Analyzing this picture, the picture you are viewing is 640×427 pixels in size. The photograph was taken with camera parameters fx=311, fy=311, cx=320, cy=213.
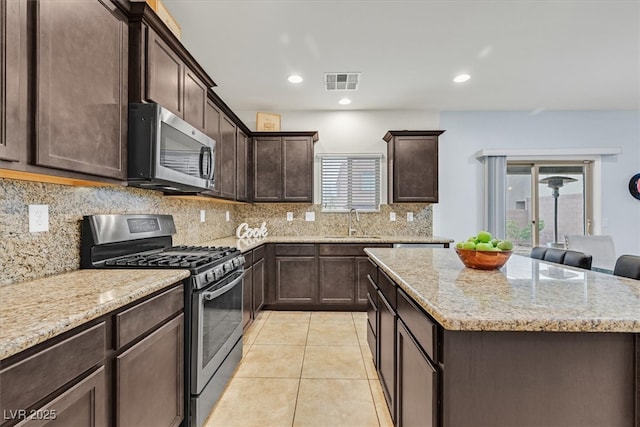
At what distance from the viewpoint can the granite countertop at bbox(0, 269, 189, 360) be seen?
814 millimetres

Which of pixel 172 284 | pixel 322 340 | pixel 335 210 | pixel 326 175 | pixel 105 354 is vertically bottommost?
pixel 322 340

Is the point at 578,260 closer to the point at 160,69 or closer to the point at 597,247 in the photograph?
the point at 597,247

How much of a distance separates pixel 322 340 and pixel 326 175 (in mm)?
2362

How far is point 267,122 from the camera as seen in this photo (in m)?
4.29

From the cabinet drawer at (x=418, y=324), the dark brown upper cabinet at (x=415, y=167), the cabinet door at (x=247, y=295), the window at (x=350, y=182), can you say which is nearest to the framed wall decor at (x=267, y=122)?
the window at (x=350, y=182)

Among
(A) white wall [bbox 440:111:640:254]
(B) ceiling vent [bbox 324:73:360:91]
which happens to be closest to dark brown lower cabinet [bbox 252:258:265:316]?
(B) ceiling vent [bbox 324:73:360:91]

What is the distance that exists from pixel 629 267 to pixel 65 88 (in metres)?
3.04

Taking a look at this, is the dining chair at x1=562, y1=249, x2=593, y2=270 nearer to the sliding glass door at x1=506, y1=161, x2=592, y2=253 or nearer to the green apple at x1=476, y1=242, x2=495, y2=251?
the green apple at x1=476, y1=242, x2=495, y2=251

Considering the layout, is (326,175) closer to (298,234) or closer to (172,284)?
(298,234)

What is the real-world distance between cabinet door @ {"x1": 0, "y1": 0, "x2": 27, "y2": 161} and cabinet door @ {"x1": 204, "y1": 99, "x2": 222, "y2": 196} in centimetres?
153

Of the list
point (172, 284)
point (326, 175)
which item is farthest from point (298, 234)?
point (172, 284)

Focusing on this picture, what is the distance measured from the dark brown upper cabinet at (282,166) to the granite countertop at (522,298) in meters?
2.56

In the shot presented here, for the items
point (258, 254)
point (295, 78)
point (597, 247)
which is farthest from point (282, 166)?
point (597, 247)

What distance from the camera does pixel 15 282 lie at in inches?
53.2
